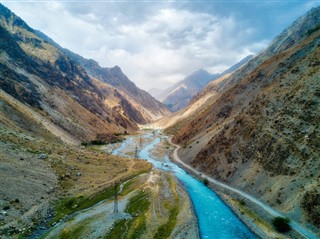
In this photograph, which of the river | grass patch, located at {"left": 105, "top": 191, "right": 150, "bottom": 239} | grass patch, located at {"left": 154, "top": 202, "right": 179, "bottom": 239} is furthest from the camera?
the river

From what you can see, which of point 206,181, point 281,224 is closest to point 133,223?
point 281,224

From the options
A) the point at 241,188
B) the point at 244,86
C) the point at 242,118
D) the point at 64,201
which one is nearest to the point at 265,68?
the point at 244,86

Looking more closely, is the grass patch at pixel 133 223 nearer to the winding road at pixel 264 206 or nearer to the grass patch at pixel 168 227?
the grass patch at pixel 168 227

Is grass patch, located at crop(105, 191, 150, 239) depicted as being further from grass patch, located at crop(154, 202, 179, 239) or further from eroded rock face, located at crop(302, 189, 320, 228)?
eroded rock face, located at crop(302, 189, 320, 228)

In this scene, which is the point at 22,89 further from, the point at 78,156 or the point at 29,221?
the point at 29,221

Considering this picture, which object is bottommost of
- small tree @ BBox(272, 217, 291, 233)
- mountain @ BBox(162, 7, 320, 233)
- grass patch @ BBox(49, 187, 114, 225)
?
grass patch @ BBox(49, 187, 114, 225)

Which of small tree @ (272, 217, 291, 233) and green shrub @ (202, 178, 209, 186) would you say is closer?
small tree @ (272, 217, 291, 233)

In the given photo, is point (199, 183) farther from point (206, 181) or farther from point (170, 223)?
point (170, 223)

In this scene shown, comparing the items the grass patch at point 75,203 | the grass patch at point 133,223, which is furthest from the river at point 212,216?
the grass patch at point 75,203

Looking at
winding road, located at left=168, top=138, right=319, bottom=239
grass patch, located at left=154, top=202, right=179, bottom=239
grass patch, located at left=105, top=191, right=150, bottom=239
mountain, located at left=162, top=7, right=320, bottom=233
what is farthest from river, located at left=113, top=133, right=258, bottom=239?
grass patch, located at left=105, top=191, right=150, bottom=239
